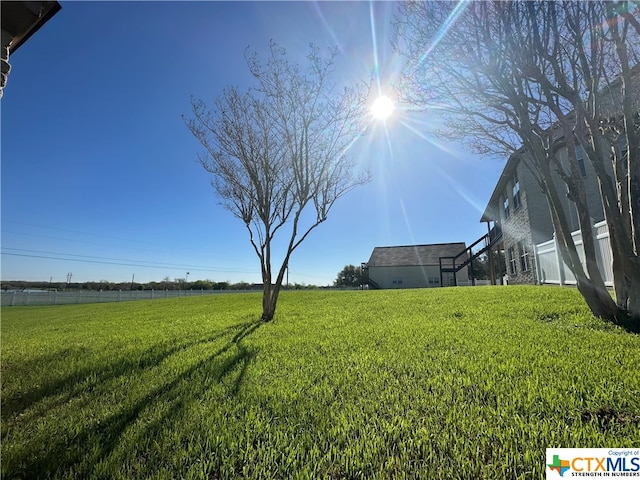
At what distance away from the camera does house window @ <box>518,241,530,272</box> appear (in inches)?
575

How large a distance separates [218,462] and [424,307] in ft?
22.7

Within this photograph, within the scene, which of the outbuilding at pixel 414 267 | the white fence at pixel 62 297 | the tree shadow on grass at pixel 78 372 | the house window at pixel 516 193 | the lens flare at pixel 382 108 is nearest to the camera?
the tree shadow on grass at pixel 78 372

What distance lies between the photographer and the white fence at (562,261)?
7070mm

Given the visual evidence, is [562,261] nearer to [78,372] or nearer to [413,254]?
[78,372]

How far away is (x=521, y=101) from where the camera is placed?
535cm

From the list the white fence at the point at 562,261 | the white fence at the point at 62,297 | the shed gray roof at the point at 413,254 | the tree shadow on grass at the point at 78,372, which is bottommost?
the white fence at the point at 62,297

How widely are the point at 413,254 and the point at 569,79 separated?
112 ft

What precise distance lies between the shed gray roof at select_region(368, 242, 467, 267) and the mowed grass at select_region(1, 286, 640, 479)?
110 feet

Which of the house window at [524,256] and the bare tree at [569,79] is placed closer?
the bare tree at [569,79]

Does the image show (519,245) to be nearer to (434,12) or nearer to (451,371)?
(434,12)

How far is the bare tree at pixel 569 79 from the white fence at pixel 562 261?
5.61 feet

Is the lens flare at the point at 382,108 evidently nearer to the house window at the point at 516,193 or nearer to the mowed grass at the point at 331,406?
the mowed grass at the point at 331,406

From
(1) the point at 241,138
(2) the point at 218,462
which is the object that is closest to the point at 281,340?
(2) the point at 218,462

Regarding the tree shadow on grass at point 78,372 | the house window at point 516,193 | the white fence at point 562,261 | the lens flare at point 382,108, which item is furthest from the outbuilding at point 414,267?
the tree shadow on grass at point 78,372
